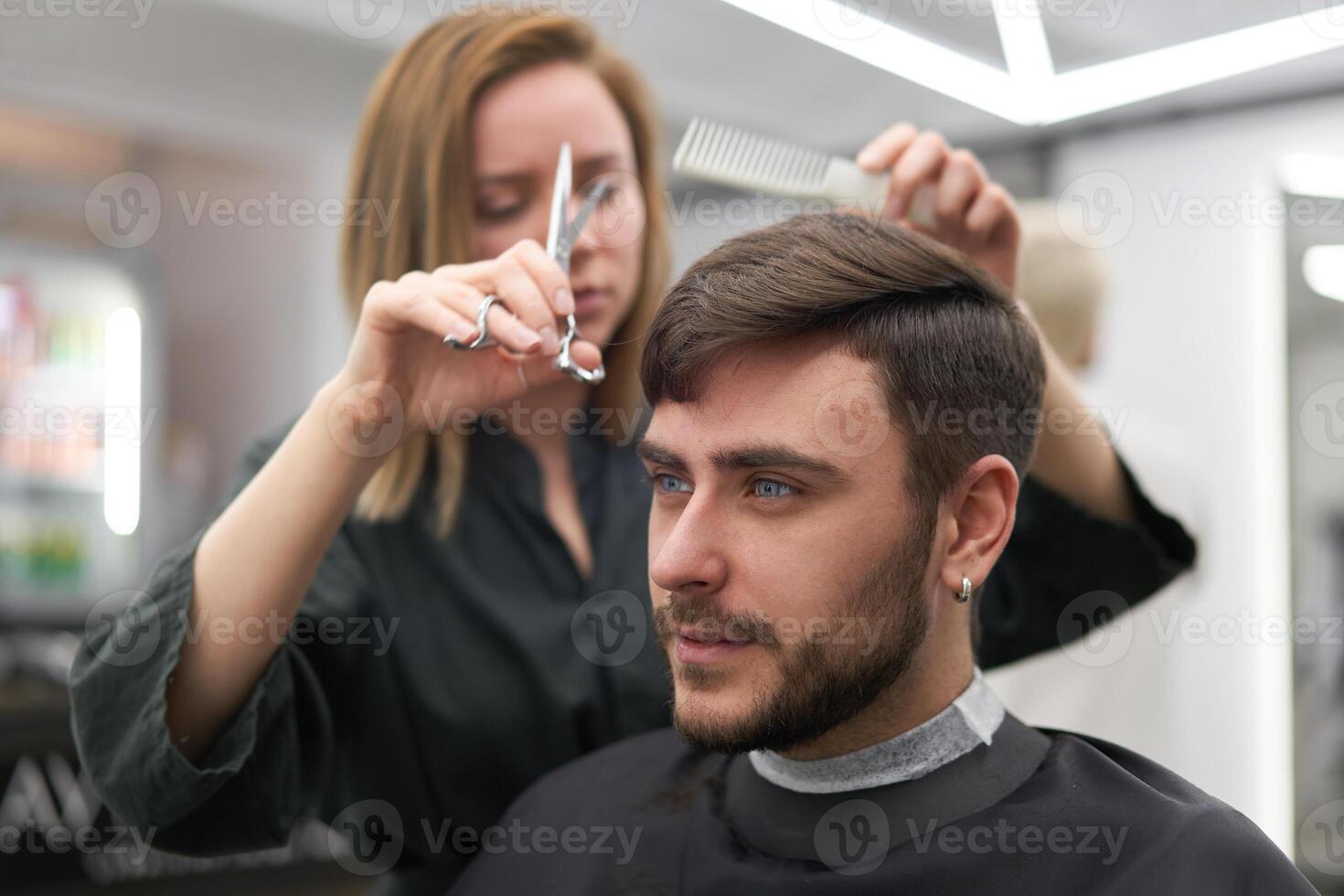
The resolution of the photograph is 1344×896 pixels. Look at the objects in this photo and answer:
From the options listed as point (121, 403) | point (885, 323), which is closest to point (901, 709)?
point (885, 323)

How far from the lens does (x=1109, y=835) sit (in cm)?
118

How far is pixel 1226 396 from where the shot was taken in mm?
3764

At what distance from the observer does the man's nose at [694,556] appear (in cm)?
119

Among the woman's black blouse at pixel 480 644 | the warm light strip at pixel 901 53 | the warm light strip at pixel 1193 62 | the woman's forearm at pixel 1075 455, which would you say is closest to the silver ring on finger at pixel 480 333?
the woman's black blouse at pixel 480 644

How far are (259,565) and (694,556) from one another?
0.54m

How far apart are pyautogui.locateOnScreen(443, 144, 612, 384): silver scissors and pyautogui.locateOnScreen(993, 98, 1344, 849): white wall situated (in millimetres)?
2412

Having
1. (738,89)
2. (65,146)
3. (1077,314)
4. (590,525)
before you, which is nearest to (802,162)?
(590,525)

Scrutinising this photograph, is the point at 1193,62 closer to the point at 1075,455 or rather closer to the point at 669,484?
the point at 1075,455

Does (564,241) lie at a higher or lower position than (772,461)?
higher

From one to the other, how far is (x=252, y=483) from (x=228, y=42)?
2948 millimetres

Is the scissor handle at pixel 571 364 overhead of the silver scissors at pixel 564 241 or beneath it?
beneath

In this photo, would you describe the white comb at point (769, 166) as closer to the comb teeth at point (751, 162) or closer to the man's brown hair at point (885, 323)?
the comb teeth at point (751, 162)

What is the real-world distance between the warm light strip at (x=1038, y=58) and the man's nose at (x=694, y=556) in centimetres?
162

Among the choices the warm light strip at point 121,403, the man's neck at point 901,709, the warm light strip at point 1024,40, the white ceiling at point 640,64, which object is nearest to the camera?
the man's neck at point 901,709
